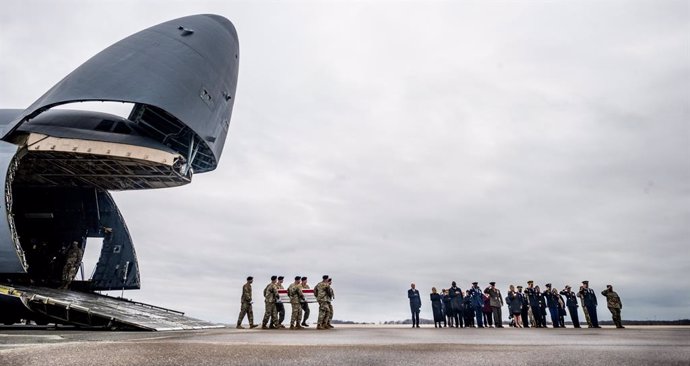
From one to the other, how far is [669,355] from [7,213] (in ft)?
61.8

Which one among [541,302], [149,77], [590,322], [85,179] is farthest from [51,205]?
[590,322]

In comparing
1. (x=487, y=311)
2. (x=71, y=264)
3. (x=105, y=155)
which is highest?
(x=105, y=155)

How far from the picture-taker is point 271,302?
1563 cm

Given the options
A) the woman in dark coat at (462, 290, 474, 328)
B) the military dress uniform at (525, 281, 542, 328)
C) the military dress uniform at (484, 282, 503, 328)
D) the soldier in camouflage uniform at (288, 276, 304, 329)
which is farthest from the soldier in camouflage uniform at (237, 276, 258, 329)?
the military dress uniform at (525, 281, 542, 328)

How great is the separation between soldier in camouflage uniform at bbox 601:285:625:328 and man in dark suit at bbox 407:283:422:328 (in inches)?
296

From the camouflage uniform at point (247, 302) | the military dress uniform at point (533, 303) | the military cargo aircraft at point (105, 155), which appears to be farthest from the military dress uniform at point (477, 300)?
the military cargo aircraft at point (105, 155)

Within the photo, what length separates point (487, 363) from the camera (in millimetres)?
4570

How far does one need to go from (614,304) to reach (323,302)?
11770 mm

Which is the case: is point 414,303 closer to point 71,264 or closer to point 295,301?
point 295,301

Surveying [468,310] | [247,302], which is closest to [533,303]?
[468,310]

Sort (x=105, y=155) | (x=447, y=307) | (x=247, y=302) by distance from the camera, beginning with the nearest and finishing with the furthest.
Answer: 1. (x=247, y=302)
2. (x=105, y=155)
3. (x=447, y=307)

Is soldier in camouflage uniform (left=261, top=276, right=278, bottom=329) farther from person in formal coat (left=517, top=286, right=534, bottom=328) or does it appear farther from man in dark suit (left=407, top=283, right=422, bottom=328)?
person in formal coat (left=517, top=286, right=534, bottom=328)

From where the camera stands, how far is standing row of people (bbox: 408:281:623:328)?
18406 mm

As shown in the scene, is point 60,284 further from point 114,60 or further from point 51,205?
point 114,60
